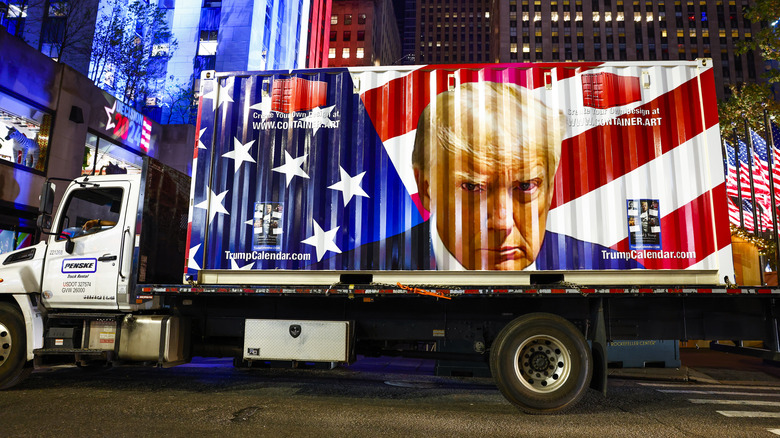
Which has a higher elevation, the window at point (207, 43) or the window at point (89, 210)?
the window at point (207, 43)

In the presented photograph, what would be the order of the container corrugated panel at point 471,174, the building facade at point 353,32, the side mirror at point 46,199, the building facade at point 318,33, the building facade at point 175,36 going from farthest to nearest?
the building facade at point 353,32, the building facade at point 318,33, the building facade at point 175,36, the side mirror at point 46,199, the container corrugated panel at point 471,174

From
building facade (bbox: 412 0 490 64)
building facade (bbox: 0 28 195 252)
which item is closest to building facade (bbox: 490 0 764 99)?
building facade (bbox: 412 0 490 64)

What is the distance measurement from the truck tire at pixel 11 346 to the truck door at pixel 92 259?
466 mm

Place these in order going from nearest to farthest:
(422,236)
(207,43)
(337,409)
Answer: (337,409) → (422,236) → (207,43)

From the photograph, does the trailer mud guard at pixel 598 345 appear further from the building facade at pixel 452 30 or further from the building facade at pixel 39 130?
the building facade at pixel 452 30

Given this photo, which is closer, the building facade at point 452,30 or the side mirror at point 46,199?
the side mirror at point 46,199

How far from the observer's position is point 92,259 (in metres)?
6.49

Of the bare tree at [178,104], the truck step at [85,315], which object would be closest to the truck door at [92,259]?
the truck step at [85,315]

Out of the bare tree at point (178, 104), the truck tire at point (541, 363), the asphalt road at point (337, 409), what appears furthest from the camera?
the bare tree at point (178, 104)

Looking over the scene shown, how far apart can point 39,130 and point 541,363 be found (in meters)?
17.4

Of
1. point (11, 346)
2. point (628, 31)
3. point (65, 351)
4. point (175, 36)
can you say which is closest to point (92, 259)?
point (65, 351)

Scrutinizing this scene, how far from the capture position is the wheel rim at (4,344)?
6.31 meters

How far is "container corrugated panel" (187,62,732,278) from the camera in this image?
5930mm

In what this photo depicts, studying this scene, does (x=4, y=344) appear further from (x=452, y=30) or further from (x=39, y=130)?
(x=452, y=30)
